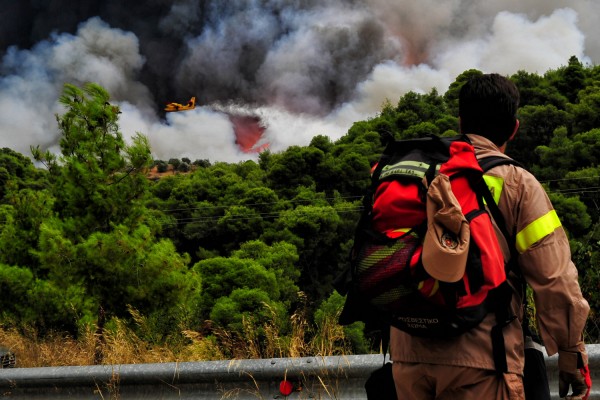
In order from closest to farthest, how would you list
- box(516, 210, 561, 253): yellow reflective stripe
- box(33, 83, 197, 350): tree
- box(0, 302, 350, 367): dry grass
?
box(516, 210, 561, 253): yellow reflective stripe < box(0, 302, 350, 367): dry grass < box(33, 83, 197, 350): tree

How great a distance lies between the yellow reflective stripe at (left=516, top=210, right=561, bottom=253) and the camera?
68.7 inches

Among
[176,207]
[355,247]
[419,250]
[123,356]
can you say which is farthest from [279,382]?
[176,207]

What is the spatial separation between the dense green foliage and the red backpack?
424 millimetres

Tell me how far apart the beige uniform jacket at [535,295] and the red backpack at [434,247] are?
43 millimetres

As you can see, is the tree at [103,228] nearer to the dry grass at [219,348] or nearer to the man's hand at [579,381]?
the dry grass at [219,348]

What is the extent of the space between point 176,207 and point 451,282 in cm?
5562

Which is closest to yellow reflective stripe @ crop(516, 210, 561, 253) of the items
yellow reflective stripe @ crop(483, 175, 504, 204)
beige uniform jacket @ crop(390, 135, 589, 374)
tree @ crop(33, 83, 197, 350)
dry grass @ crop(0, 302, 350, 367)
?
beige uniform jacket @ crop(390, 135, 589, 374)

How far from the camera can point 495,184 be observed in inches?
71.2

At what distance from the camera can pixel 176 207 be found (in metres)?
55.9

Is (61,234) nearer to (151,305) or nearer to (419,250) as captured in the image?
(151,305)

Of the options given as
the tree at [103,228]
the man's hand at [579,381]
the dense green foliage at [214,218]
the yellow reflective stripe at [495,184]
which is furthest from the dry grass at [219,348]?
the tree at [103,228]

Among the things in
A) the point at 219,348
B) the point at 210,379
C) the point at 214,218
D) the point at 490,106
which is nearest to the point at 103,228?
the point at 219,348

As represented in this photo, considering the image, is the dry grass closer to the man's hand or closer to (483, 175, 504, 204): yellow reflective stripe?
the man's hand

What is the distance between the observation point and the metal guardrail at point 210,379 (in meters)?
2.85
